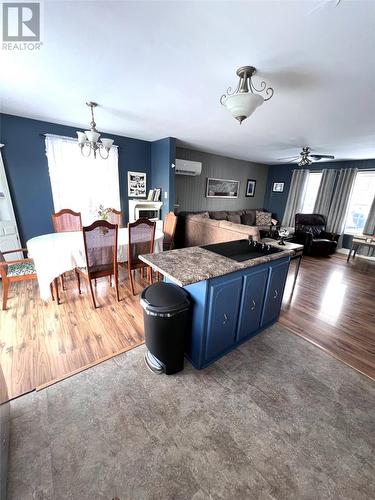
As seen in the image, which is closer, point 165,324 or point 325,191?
point 165,324

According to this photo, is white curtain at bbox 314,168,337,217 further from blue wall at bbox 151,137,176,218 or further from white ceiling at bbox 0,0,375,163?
blue wall at bbox 151,137,176,218

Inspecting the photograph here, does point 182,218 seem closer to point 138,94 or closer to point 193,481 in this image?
point 138,94

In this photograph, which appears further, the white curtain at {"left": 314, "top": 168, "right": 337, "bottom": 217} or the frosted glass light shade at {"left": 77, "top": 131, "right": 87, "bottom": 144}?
the white curtain at {"left": 314, "top": 168, "right": 337, "bottom": 217}

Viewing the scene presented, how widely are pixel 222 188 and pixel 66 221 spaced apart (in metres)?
4.37

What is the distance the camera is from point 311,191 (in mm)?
6207

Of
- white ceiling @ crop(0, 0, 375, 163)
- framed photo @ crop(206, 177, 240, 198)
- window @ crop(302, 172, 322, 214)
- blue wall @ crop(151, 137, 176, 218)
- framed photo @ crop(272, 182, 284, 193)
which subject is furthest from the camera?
framed photo @ crop(272, 182, 284, 193)

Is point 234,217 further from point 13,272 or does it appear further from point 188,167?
point 13,272

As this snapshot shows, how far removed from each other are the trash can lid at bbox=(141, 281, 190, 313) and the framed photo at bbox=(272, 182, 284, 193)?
261 inches

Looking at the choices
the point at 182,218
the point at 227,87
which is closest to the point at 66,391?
the point at 227,87

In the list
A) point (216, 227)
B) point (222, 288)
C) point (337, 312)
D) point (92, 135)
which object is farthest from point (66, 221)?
point (337, 312)

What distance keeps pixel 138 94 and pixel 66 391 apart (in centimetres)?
284

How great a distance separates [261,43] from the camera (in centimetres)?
134

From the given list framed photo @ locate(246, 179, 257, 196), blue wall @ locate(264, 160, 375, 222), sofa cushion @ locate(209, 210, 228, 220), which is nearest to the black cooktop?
sofa cushion @ locate(209, 210, 228, 220)

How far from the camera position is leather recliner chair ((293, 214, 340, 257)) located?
5055mm
